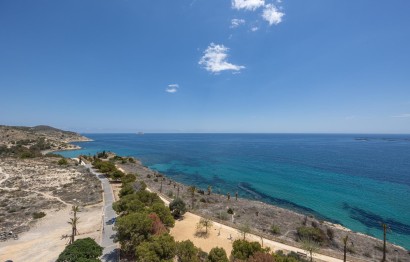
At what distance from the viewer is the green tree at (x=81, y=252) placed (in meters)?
19.6

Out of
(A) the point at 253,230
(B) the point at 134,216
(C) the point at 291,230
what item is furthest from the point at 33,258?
(C) the point at 291,230

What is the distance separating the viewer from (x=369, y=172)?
85.1 m

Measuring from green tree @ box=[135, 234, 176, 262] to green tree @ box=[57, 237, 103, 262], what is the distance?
13.5 ft

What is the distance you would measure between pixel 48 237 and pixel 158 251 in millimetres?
18653

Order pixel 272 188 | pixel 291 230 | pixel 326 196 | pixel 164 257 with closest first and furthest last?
1. pixel 164 257
2. pixel 291 230
3. pixel 326 196
4. pixel 272 188

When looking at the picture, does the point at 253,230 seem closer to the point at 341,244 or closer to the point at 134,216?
the point at 341,244

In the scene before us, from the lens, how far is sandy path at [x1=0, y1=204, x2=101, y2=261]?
24677 mm

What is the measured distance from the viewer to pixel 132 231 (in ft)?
80.7

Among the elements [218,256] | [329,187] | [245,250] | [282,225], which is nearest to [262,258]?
[245,250]

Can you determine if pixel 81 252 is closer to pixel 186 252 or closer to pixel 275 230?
pixel 186 252

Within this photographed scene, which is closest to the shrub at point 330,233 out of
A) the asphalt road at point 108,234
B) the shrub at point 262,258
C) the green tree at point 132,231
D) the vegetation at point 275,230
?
the vegetation at point 275,230

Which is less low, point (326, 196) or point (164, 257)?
point (164, 257)

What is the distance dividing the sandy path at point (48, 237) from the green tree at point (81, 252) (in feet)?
19.8

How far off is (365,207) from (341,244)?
25.7 metres
